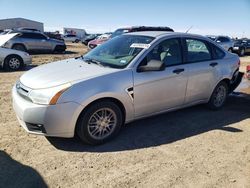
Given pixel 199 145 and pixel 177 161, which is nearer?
pixel 177 161

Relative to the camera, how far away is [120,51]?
523 cm

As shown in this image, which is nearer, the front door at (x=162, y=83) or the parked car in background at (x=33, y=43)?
the front door at (x=162, y=83)

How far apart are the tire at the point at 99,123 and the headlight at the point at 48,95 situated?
46 cm

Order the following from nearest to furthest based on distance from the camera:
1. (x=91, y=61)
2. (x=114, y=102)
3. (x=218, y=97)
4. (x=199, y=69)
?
(x=114, y=102)
(x=91, y=61)
(x=199, y=69)
(x=218, y=97)

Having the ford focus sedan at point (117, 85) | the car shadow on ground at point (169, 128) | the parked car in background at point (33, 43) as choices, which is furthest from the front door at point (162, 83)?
the parked car in background at point (33, 43)

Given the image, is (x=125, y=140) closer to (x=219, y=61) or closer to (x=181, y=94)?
(x=181, y=94)

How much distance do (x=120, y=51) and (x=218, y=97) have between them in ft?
8.44

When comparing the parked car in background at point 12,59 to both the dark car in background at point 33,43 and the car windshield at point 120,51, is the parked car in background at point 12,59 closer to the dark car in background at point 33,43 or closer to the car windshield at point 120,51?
the car windshield at point 120,51

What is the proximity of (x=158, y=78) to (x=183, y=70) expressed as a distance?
2.24 feet

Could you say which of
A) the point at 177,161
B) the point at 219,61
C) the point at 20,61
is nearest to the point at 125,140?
the point at 177,161

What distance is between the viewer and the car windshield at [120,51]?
4918mm

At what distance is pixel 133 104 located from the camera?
477 cm

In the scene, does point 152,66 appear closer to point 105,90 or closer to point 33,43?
point 105,90

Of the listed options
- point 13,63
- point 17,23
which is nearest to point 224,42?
point 13,63
